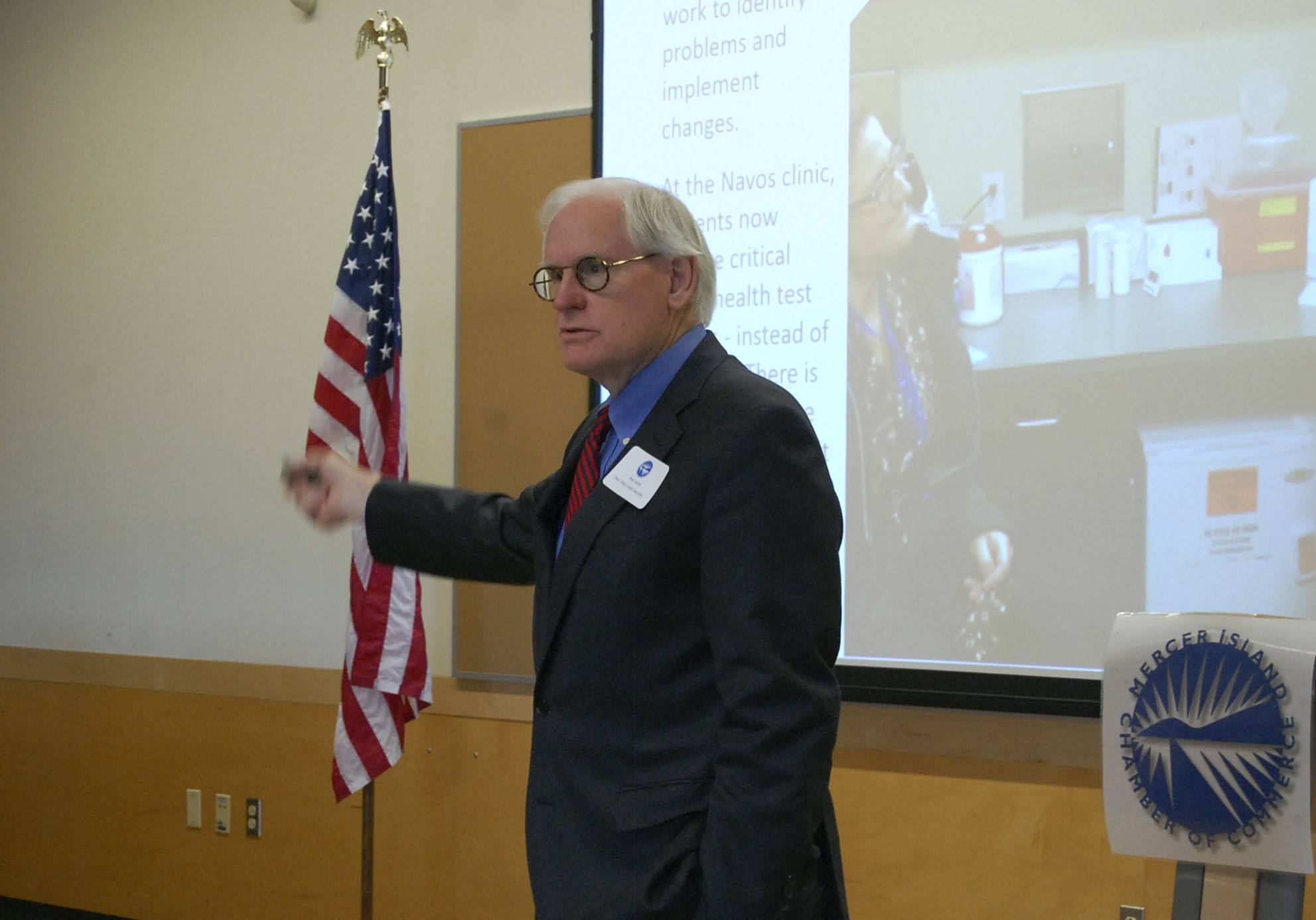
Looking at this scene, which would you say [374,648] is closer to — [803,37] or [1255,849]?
[803,37]

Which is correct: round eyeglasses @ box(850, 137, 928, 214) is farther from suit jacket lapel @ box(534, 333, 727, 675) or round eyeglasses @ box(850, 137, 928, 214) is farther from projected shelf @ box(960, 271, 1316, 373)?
suit jacket lapel @ box(534, 333, 727, 675)

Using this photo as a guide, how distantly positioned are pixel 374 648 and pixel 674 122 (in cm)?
157

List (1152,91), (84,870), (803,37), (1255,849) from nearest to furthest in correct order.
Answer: (1255,849) < (1152,91) < (803,37) < (84,870)

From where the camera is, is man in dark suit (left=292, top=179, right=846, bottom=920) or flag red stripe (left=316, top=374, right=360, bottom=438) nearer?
man in dark suit (left=292, top=179, right=846, bottom=920)

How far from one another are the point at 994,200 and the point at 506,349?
1.46 meters

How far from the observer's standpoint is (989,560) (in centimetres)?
270

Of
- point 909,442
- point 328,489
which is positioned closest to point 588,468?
point 328,489

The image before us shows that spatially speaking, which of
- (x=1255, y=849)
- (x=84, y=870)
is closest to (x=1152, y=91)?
(x=1255, y=849)

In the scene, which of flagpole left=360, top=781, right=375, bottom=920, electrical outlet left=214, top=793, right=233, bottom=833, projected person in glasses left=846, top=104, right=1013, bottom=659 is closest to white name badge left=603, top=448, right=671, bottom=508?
projected person in glasses left=846, top=104, right=1013, bottom=659

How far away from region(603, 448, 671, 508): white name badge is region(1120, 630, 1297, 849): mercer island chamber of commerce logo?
576 mm

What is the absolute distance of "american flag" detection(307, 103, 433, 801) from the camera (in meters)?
3.14

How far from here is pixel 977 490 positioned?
2713 millimetres

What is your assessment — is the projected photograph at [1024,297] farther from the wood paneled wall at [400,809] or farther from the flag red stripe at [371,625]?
the flag red stripe at [371,625]

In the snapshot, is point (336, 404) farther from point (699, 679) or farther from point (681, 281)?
point (699, 679)
